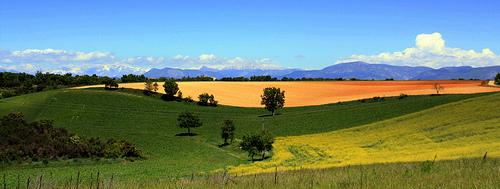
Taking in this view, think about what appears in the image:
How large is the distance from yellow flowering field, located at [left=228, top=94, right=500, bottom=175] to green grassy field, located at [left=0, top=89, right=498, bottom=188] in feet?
27.0

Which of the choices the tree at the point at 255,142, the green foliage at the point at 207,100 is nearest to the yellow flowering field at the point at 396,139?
the tree at the point at 255,142

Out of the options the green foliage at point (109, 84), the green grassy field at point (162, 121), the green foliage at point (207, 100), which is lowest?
the green grassy field at point (162, 121)

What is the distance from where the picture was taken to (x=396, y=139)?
161ft

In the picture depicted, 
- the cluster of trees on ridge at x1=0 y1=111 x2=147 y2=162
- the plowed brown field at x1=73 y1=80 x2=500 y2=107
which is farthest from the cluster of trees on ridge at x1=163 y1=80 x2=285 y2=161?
the cluster of trees on ridge at x1=0 y1=111 x2=147 y2=162

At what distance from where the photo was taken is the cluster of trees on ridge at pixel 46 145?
142 ft

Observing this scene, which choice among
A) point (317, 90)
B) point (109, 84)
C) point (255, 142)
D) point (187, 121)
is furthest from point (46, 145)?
point (317, 90)

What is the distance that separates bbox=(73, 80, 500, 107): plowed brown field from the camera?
384 ft

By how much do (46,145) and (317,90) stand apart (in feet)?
389

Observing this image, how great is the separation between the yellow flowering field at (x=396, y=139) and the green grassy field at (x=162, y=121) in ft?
27.0

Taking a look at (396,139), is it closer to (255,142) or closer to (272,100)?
(255,142)

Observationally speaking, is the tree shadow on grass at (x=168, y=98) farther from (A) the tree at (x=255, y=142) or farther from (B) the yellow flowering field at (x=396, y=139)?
(A) the tree at (x=255, y=142)

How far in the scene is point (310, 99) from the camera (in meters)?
125

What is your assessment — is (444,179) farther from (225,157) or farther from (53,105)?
(53,105)

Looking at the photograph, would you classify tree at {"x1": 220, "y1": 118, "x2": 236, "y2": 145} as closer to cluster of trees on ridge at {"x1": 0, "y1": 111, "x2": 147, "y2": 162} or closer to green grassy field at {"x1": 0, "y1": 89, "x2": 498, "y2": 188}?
green grassy field at {"x1": 0, "y1": 89, "x2": 498, "y2": 188}
